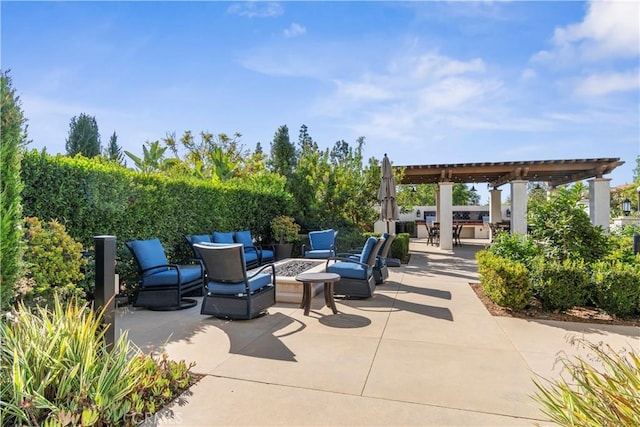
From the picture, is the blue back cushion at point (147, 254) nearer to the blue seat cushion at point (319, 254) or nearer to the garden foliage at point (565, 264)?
the blue seat cushion at point (319, 254)

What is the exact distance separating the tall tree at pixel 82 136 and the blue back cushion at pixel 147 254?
21.3 m

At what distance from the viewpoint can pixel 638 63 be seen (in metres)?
5.82

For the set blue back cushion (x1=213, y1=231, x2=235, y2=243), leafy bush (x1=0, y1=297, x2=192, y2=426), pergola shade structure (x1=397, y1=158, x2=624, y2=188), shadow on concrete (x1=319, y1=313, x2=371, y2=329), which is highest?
pergola shade structure (x1=397, y1=158, x2=624, y2=188)

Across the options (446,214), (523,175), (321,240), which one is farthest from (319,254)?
(523,175)

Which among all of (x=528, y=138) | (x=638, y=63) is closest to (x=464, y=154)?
(x=528, y=138)

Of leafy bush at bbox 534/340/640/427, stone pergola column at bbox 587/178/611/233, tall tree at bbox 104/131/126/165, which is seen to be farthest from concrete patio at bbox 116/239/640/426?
tall tree at bbox 104/131/126/165

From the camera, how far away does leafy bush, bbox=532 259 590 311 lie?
4984 mm

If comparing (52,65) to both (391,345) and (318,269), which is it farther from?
(391,345)

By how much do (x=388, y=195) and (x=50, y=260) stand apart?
847 cm

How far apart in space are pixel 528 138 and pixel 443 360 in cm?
1141

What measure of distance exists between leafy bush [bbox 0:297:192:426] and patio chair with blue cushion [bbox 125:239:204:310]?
2862 mm

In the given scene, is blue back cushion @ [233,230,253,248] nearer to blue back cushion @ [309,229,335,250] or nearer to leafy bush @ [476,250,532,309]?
blue back cushion @ [309,229,335,250]

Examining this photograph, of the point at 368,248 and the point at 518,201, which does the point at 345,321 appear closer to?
the point at 368,248

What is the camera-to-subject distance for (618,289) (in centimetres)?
484
